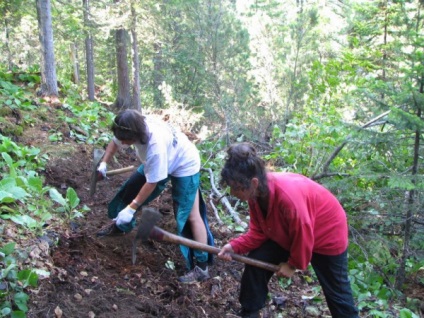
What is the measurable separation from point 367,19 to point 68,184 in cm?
793

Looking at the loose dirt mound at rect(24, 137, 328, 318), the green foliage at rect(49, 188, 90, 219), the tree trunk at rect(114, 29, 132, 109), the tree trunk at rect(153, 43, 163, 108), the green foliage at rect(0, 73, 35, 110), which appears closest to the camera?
the loose dirt mound at rect(24, 137, 328, 318)

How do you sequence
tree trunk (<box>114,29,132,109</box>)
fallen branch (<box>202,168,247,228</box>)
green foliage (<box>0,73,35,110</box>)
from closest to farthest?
1. fallen branch (<box>202,168,247,228</box>)
2. green foliage (<box>0,73,35,110</box>)
3. tree trunk (<box>114,29,132,109</box>)

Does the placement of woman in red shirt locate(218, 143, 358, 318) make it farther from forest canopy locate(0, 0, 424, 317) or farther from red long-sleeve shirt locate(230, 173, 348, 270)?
forest canopy locate(0, 0, 424, 317)

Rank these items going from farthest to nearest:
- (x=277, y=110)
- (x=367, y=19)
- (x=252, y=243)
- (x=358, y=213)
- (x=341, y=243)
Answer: (x=277, y=110), (x=367, y=19), (x=358, y=213), (x=252, y=243), (x=341, y=243)

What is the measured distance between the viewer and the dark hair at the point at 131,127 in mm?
3271

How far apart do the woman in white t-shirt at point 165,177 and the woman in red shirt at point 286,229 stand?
863 mm

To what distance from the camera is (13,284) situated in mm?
2607

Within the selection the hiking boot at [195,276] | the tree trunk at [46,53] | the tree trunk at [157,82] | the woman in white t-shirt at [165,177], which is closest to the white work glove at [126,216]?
the woman in white t-shirt at [165,177]

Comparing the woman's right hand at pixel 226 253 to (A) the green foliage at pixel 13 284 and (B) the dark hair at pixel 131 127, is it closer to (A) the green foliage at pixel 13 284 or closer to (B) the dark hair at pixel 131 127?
(B) the dark hair at pixel 131 127

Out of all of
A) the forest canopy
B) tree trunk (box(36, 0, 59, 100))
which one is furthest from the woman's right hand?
tree trunk (box(36, 0, 59, 100))

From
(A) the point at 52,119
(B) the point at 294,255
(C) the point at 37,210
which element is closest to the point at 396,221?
(B) the point at 294,255

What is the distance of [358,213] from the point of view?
496 cm

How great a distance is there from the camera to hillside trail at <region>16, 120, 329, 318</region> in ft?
9.70

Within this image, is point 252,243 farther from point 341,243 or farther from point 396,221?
point 396,221
